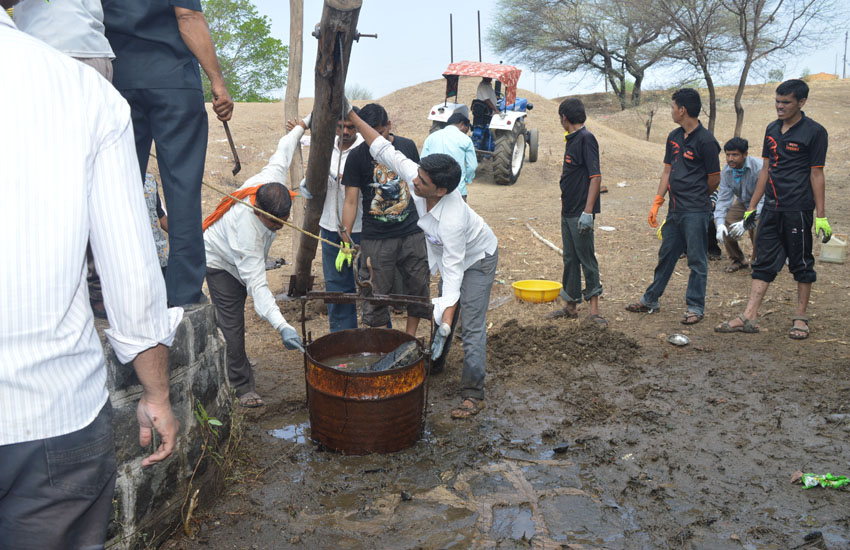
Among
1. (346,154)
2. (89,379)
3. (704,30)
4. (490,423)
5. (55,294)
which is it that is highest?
(704,30)

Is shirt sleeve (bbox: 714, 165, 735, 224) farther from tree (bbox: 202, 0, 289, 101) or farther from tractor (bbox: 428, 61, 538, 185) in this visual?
tree (bbox: 202, 0, 289, 101)

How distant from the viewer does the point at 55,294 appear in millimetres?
1154

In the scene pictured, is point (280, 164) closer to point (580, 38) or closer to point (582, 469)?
point (582, 469)

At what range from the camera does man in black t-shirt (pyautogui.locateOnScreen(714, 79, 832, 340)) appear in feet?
15.6

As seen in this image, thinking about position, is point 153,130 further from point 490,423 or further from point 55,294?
point 490,423

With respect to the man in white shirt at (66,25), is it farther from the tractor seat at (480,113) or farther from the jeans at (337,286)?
the tractor seat at (480,113)

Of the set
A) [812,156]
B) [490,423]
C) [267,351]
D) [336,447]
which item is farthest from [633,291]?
[336,447]

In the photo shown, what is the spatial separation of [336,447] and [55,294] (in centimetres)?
254

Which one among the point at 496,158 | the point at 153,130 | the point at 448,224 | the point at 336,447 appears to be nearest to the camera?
the point at 153,130

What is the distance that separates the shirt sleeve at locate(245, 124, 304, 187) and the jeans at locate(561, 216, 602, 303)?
8.26ft

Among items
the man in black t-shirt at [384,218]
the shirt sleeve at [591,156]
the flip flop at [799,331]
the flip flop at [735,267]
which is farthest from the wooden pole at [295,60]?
the flip flop at [735,267]

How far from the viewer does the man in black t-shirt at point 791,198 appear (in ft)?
15.6

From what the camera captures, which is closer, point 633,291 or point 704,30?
point 633,291

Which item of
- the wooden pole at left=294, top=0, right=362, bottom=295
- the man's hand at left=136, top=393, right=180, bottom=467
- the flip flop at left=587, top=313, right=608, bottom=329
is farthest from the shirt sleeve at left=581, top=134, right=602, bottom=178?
the man's hand at left=136, top=393, right=180, bottom=467
